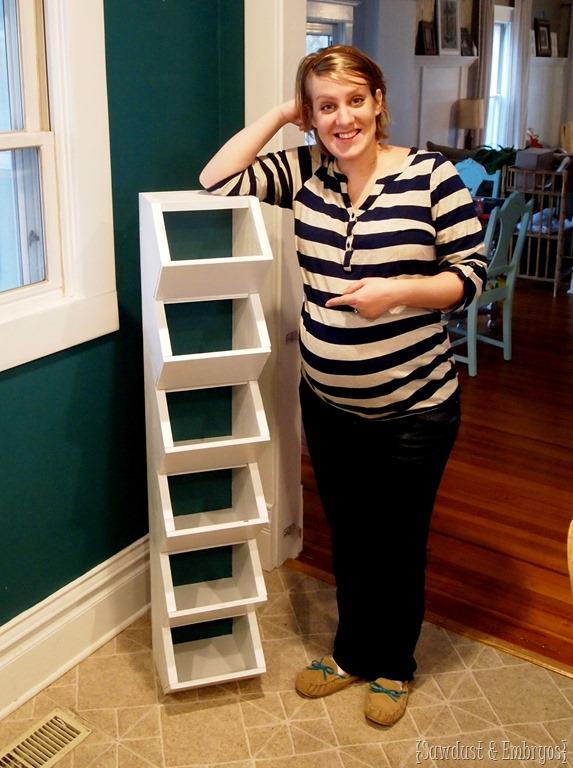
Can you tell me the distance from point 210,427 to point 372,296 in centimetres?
69

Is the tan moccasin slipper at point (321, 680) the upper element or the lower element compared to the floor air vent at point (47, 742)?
upper

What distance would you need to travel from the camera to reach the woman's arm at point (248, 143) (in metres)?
2.11

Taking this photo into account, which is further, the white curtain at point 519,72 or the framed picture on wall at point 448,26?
the white curtain at point 519,72

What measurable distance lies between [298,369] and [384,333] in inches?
35.6

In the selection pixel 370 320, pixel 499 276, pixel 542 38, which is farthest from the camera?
pixel 542 38

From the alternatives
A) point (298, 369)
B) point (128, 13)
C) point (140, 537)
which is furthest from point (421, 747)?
point (128, 13)

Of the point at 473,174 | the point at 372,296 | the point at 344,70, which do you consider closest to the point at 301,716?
the point at 372,296

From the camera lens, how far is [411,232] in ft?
6.41

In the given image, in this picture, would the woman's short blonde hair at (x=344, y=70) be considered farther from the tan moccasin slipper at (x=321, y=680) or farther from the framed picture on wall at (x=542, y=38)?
the framed picture on wall at (x=542, y=38)

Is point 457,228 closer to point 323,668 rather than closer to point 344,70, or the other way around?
point 344,70

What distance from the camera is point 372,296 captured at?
1934 millimetres

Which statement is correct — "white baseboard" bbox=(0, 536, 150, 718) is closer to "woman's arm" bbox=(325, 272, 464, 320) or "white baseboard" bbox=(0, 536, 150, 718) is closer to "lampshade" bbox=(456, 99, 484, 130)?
"woman's arm" bbox=(325, 272, 464, 320)

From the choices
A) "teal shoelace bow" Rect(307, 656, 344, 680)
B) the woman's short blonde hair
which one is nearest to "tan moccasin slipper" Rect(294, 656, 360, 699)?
"teal shoelace bow" Rect(307, 656, 344, 680)

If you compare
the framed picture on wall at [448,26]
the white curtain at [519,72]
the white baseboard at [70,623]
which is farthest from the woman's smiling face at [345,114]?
the white curtain at [519,72]
